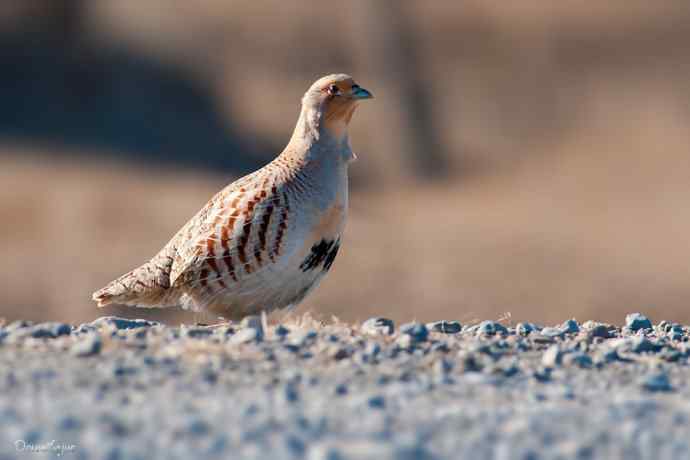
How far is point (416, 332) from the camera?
23.9 feet

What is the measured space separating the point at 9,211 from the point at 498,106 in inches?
510

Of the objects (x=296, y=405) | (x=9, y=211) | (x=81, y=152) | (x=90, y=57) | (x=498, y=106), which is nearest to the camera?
(x=296, y=405)

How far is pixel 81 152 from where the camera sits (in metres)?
32.0

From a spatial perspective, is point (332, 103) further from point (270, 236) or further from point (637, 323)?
point (637, 323)

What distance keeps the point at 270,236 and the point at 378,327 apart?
124 cm

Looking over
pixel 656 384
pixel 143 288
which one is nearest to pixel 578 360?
pixel 656 384

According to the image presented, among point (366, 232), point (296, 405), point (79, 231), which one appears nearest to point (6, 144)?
point (79, 231)

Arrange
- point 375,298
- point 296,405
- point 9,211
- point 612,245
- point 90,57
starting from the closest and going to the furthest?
point 296,405 → point 375,298 → point 612,245 → point 9,211 → point 90,57

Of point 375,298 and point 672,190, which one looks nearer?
point 375,298

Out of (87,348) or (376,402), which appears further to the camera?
(87,348)

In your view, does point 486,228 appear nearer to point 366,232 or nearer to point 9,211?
point 366,232

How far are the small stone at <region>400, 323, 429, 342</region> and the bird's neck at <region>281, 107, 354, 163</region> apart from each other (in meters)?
2.04

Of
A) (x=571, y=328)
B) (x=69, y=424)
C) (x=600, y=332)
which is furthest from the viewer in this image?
(x=571, y=328)

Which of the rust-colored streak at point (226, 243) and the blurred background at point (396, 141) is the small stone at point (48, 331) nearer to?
the rust-colored streak at point (226, 243)
